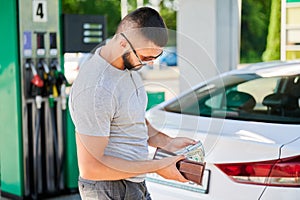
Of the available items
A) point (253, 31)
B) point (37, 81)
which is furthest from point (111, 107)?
point (253, 31)

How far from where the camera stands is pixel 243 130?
3346 mm

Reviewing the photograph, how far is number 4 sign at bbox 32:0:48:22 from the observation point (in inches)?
215

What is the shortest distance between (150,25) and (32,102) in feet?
11.2

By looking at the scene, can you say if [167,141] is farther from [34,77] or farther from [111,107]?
[34,77]

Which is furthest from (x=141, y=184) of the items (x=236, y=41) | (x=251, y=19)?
(x=251, y=19)

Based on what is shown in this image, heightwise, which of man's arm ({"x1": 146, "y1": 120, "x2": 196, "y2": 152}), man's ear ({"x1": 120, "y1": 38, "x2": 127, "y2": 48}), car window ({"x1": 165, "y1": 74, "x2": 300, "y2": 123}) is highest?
man's ear ({"x1": 120, "y1": 38, "x2": 127, "y2": 48})

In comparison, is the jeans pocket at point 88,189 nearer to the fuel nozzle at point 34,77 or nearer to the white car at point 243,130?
the white car at point 243,130

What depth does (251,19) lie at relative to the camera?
22.3 metres

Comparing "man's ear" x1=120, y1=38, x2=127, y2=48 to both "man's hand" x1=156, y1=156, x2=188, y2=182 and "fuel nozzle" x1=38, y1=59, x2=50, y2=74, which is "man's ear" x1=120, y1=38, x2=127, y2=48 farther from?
"fuel nozzle" x1=38, y1=59, x2=50, y2=74

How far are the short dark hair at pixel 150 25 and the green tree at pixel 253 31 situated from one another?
61.6 ft

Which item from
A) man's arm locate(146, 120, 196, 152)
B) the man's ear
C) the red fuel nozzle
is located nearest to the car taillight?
man's arm locate(146, 120, 196, 152)

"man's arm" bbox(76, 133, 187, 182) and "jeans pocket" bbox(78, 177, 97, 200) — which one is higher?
"man's arm" bbox(76, 133, 187, 182)

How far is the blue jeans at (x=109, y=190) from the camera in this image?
97.7 inches

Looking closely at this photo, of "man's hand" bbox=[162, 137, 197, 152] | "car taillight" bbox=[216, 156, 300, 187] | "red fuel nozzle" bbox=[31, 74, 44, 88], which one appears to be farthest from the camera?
"red fuel nozzle" bbox=[31, 74, 44, 88]
